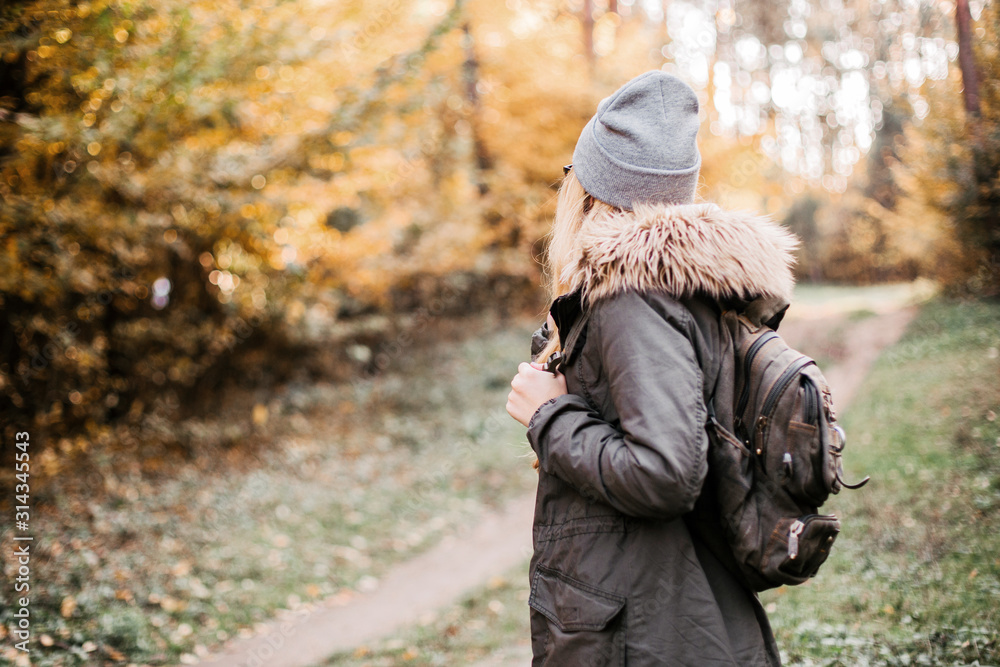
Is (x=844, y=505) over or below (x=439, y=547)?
over

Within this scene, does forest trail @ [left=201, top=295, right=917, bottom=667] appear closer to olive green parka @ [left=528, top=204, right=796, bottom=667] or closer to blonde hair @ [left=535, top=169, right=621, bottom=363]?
olive green parka @ [left=528, top=204, right=796, bottom=667]

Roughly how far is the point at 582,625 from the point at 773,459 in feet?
2.02

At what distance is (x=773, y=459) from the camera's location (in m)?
1.54

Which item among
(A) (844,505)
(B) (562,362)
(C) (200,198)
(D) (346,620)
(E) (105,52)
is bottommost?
(D) (346,620)

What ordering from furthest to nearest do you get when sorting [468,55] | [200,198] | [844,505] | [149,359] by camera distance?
1. [468,55]
2. [149,359]
3. [200,198]
4. [844,505]

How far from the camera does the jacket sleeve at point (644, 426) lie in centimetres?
146

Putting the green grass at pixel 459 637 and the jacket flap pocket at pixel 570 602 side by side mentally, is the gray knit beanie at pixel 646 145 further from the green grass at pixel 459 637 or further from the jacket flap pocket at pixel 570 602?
the green grass at pixel 459 637

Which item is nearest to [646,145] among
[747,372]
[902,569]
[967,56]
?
[747,372]

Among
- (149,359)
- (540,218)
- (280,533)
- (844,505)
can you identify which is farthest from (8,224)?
(540,218)

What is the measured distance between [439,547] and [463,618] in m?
2.03

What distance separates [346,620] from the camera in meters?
5.83

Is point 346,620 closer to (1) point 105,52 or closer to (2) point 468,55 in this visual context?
(1) point 105,52

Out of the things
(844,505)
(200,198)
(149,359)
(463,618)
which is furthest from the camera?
(149,359)

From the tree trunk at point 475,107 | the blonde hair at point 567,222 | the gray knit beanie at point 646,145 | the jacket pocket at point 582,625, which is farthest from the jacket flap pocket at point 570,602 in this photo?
the tree trunk at point 475,107
